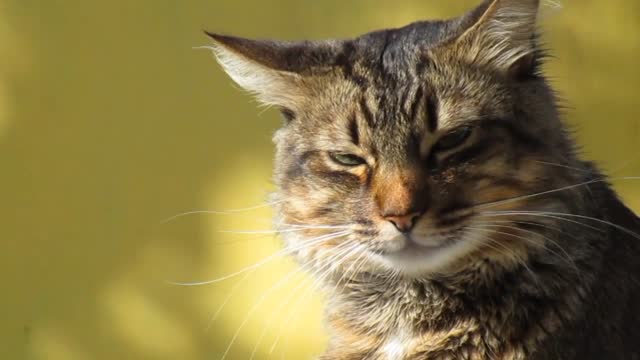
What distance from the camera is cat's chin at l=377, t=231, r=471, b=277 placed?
206 cm

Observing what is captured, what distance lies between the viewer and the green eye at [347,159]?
2.14 m

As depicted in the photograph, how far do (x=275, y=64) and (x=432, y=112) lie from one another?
35 centimetres

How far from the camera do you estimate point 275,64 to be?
224 cm

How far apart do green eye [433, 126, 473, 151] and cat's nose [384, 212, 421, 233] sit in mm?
143

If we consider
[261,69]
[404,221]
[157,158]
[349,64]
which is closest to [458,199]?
[404,221]

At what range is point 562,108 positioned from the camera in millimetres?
2320

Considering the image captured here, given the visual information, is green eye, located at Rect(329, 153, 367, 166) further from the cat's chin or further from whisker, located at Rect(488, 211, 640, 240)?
whisker, located at Rect(488, 211, 640, 240)

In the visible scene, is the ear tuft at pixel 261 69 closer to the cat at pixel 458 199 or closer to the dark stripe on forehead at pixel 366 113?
the cat at pixel 458 199

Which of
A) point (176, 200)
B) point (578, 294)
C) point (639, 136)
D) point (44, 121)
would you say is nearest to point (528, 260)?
point (578, 294)

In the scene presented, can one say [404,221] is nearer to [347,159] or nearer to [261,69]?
[347,159]

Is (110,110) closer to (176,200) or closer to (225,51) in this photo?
(176,200)

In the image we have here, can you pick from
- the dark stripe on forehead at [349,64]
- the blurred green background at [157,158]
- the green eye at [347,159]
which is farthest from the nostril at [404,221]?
the blurred green background at [157,158]

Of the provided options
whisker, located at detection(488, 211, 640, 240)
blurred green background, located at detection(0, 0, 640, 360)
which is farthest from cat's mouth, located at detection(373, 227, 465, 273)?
blurred green background, located at detection(0, 0, 640, 360)

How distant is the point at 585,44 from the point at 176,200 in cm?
119
